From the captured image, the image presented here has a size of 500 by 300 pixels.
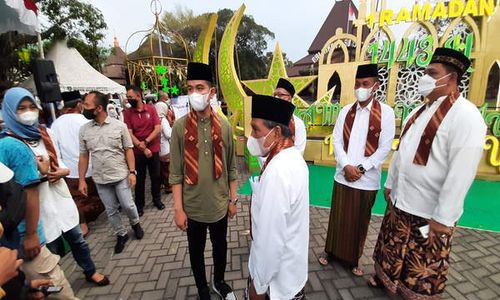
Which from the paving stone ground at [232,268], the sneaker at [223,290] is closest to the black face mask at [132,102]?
the paving stone ground at [232,268]

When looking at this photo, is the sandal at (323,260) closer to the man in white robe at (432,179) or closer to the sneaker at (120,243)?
the man in white robe at (432,179)

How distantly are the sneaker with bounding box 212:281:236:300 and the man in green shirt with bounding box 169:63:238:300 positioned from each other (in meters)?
0.40

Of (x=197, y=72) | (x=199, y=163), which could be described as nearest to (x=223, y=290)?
(x=199, y=163)

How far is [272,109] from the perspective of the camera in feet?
4.70

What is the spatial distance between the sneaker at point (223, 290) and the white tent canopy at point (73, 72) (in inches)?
482

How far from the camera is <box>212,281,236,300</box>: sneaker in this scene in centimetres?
237

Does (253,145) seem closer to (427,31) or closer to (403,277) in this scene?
(403,277)

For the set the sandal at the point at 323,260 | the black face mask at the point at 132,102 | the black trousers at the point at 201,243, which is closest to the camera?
the black trousers at the point at 201,243

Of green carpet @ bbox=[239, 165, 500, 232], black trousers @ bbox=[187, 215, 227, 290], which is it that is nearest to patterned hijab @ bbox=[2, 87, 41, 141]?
black trousers @ bbox=[187, 215, 227, 290]

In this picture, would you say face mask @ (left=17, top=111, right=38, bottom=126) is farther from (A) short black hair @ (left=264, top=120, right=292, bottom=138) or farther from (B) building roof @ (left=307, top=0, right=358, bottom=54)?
(B) building roof @ (left=307, top=0, right=358, bottom=54)

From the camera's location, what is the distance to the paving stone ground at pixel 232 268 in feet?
8.23

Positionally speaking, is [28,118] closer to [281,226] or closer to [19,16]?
[281,226]

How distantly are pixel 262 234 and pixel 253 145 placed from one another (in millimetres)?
541

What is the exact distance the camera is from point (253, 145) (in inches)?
62.9
